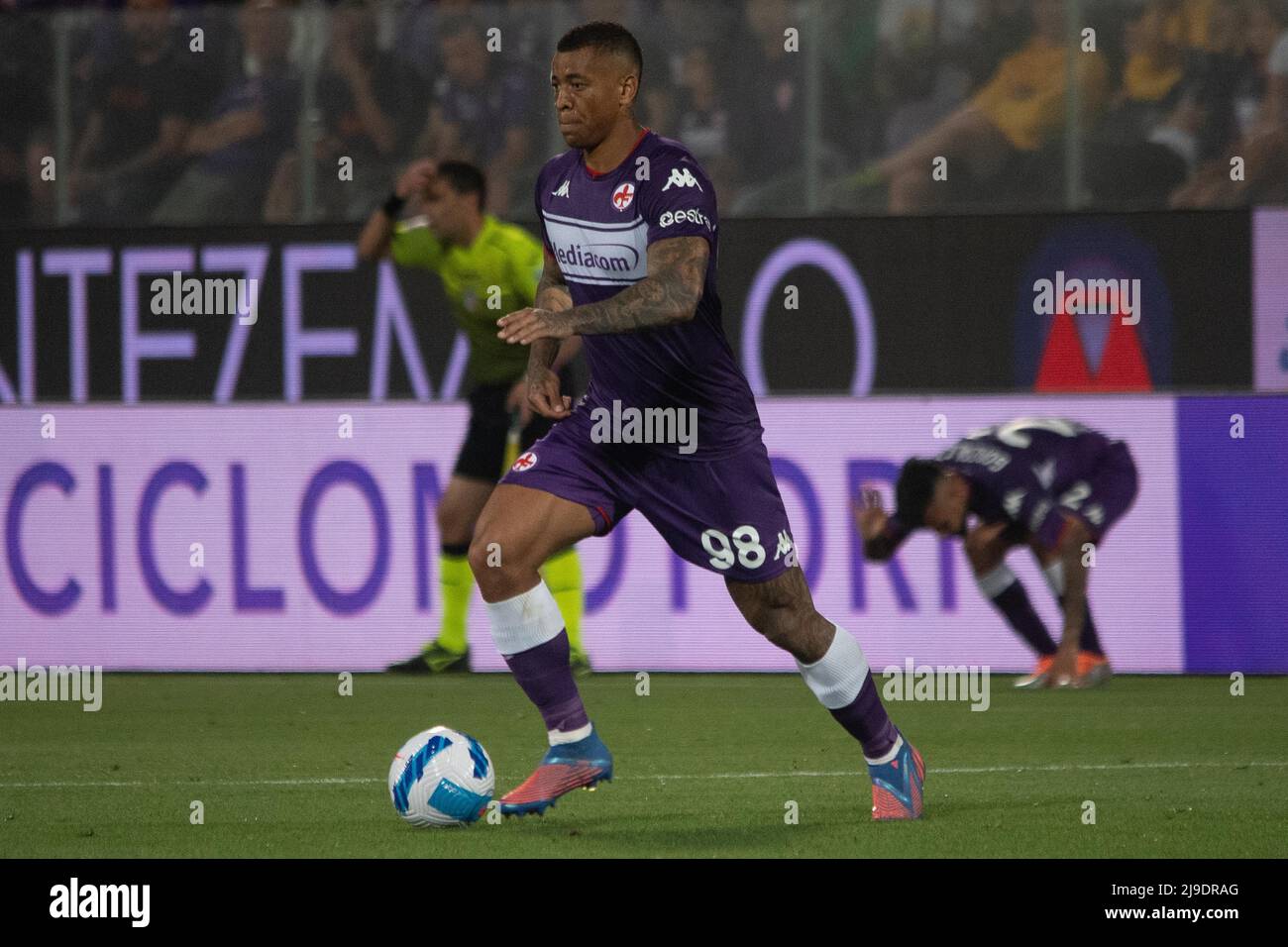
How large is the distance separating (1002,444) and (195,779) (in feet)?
14.6

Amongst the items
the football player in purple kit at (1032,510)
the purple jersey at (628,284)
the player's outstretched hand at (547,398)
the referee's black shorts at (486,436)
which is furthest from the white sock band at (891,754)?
the referee's black shorts at (486,436)

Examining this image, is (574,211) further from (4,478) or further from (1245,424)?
(4,478)

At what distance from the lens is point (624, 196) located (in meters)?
5.93

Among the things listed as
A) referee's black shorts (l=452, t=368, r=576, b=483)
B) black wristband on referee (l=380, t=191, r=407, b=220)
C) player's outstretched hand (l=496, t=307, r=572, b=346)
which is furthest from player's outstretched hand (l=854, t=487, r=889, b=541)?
player's outstretched hand (l=496, t=307, r=572, b=346)

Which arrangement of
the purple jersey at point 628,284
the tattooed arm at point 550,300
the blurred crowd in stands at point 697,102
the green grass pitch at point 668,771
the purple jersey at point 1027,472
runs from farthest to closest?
the blurred crowd in stands at point 697,102, the purple jersey at point 1027,472, the tattooed arm at point 550,300, the purple jersey at point 628,284, the green grass pitch at point 668,771

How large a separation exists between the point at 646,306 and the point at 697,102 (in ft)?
19.6

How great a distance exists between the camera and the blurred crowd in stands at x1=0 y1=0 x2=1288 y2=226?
11.1m

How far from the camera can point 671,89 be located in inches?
449

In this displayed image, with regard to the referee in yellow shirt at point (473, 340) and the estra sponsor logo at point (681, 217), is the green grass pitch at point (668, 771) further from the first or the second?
the estra sponsor logo at point (681, 217)

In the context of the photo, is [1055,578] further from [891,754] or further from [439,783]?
[439,783]

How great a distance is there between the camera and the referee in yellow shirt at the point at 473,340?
1062 centimetres

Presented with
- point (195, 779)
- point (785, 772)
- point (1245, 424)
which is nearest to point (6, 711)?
point (195, 779)

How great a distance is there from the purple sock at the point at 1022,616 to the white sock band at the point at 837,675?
14.6ft

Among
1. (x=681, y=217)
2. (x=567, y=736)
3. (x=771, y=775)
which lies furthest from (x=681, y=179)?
(x=771, y=775)
